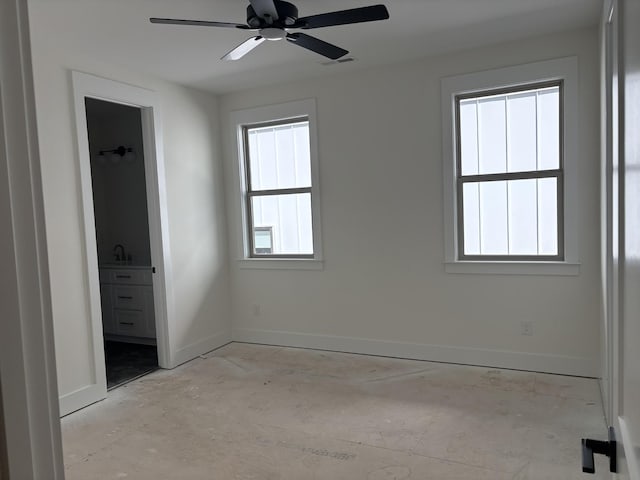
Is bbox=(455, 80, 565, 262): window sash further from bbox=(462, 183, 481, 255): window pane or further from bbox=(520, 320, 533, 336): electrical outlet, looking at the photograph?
bbox=(520, 320, 533, 336): electrical outlet

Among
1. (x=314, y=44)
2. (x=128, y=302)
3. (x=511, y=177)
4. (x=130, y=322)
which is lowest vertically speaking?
(x=130, y=322)

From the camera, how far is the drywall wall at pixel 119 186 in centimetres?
543

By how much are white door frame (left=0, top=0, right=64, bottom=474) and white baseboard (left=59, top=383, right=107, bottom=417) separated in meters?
3.17

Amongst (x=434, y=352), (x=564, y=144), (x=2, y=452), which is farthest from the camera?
(x=434, y=352)

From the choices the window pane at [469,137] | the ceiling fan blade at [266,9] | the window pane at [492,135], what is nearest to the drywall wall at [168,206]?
the ceiling fan blade at [266,9]

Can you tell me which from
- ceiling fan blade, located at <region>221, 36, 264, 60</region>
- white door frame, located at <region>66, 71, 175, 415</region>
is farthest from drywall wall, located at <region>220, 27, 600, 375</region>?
ceiling fan blade, located at <region>221, 36, 264, 60</region>

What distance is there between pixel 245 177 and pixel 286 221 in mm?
646

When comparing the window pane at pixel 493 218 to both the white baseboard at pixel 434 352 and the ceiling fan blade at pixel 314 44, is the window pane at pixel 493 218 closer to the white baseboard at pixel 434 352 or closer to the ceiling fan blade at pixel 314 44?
the white baseboard at pixel 434 352

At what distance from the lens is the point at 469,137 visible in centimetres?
395

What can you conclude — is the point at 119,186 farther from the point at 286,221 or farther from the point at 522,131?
the point at 522,131

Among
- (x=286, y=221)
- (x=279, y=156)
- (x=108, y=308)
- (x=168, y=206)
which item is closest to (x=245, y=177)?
(x=279, y=156)

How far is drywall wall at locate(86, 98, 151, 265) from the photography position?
543 centimetres

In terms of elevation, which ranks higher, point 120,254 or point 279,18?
point 279,18

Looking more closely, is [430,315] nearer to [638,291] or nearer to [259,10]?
[259,10]
